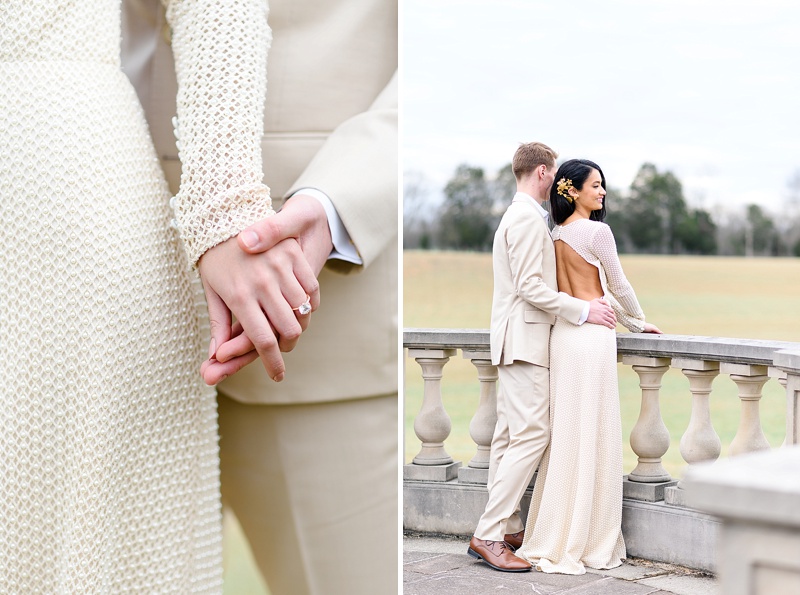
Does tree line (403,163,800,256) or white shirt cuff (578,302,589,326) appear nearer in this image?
tree line (403,163,800,256)

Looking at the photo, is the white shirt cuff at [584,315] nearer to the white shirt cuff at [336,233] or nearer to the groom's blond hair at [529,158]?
the groom's blond hair at [529,158]

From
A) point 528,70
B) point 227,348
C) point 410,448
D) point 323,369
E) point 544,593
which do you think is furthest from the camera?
point 528,70

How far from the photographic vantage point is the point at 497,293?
271cm

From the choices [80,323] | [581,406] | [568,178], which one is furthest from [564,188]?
[80,323]

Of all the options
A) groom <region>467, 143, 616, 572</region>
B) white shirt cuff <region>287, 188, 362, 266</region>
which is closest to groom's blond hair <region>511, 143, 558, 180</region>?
groom <region>467, 143, 616, 572</region>

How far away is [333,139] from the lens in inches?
40.2

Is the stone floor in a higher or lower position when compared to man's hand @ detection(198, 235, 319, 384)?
lower

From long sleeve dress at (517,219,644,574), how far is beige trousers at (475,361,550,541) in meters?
0.04

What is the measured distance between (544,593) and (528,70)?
85.4 inches

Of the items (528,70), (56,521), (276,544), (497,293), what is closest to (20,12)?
(56,521)

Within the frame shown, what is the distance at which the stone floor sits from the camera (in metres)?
2.74

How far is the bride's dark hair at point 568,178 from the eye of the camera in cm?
276

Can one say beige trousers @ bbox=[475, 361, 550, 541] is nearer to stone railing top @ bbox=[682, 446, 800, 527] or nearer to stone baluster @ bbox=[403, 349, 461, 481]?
stone baluster @ bbox=[403, 349, 461, 481]

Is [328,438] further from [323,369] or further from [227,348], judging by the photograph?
[227,348]
